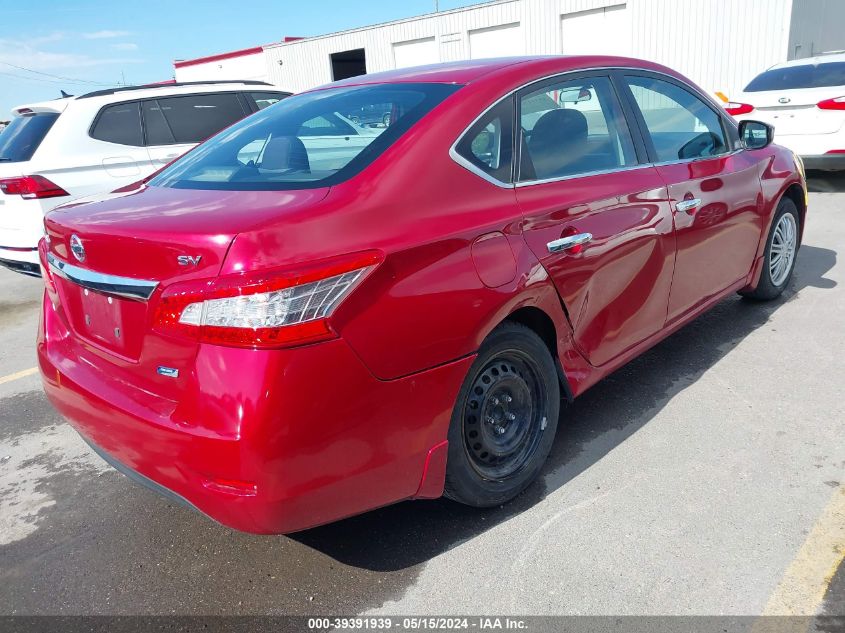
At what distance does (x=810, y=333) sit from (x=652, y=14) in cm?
1608

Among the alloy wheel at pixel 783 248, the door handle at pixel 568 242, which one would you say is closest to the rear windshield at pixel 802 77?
the alloy wheel at pixel 783 248

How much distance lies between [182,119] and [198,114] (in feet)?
0.63

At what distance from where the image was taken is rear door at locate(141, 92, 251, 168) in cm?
677

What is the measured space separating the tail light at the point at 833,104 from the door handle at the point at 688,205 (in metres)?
5.90

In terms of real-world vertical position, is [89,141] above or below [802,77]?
above

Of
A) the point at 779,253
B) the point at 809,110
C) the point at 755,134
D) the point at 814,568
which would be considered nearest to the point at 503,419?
the point at 814,568

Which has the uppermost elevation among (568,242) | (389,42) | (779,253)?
(389,42)

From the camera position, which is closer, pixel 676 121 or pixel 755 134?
pixel 676 121

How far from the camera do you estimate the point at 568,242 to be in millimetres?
2719

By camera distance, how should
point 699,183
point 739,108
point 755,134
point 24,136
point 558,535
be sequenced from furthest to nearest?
point 739,108
point 24,136
point 755,134
point 699,183
point 558,535

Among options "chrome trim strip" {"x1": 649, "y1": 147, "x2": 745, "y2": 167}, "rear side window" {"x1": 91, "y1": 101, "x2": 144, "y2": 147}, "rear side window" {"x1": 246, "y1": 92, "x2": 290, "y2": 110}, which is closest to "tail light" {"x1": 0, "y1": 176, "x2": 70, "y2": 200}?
"rear side window" {"x1": 91, "y1": 101, "x2": 144, "y2": 147}

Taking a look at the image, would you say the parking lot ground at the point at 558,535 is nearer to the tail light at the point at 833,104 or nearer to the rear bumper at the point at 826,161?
the rear bumper at the point at 826,161

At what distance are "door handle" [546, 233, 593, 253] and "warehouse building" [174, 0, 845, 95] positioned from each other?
52.5 ft

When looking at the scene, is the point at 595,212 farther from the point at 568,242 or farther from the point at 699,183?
the point at 699,183
